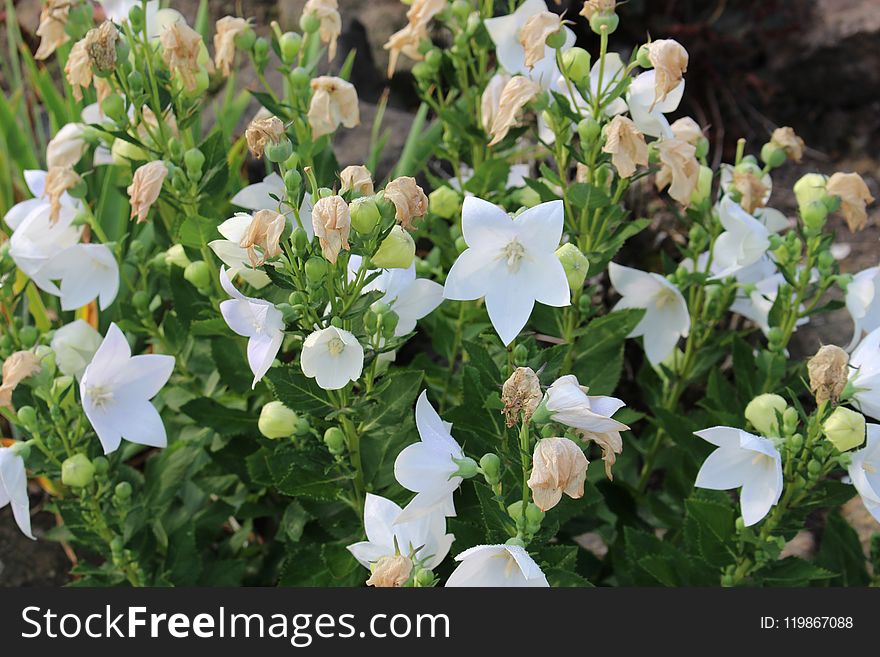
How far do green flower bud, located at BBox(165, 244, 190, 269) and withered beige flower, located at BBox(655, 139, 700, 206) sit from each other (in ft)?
2.84

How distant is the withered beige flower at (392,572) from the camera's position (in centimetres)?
126

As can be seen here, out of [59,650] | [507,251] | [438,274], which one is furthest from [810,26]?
[59,650]

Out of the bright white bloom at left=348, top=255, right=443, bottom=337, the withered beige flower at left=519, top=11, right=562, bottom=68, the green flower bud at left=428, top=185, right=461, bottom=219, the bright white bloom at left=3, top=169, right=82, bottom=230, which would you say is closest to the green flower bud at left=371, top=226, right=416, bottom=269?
the bright white bloom at left=348, top=255, right=443, bottom=337

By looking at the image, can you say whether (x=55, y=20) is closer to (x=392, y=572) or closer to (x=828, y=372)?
(x=392, y=572)

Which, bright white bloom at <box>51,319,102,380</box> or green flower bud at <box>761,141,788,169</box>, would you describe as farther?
green flower bud at <box>761,141,788,169</box>

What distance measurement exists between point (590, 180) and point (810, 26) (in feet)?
10.1

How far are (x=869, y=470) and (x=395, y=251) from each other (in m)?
0.76

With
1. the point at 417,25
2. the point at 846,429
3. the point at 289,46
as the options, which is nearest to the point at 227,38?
the point at 289,46

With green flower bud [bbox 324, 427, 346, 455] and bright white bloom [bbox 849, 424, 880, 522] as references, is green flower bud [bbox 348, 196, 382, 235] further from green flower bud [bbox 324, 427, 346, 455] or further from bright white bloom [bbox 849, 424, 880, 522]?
bright white bloom [bbox 849, 424, 880, 522]

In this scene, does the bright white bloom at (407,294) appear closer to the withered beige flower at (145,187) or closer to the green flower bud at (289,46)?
the withered beige flower at (145,187)

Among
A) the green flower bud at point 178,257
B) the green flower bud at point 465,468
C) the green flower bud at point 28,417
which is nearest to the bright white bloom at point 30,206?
the green flower bud at point 178,257

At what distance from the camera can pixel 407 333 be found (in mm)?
1501

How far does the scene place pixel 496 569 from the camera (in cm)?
130

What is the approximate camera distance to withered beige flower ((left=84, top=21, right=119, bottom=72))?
1.61 m
